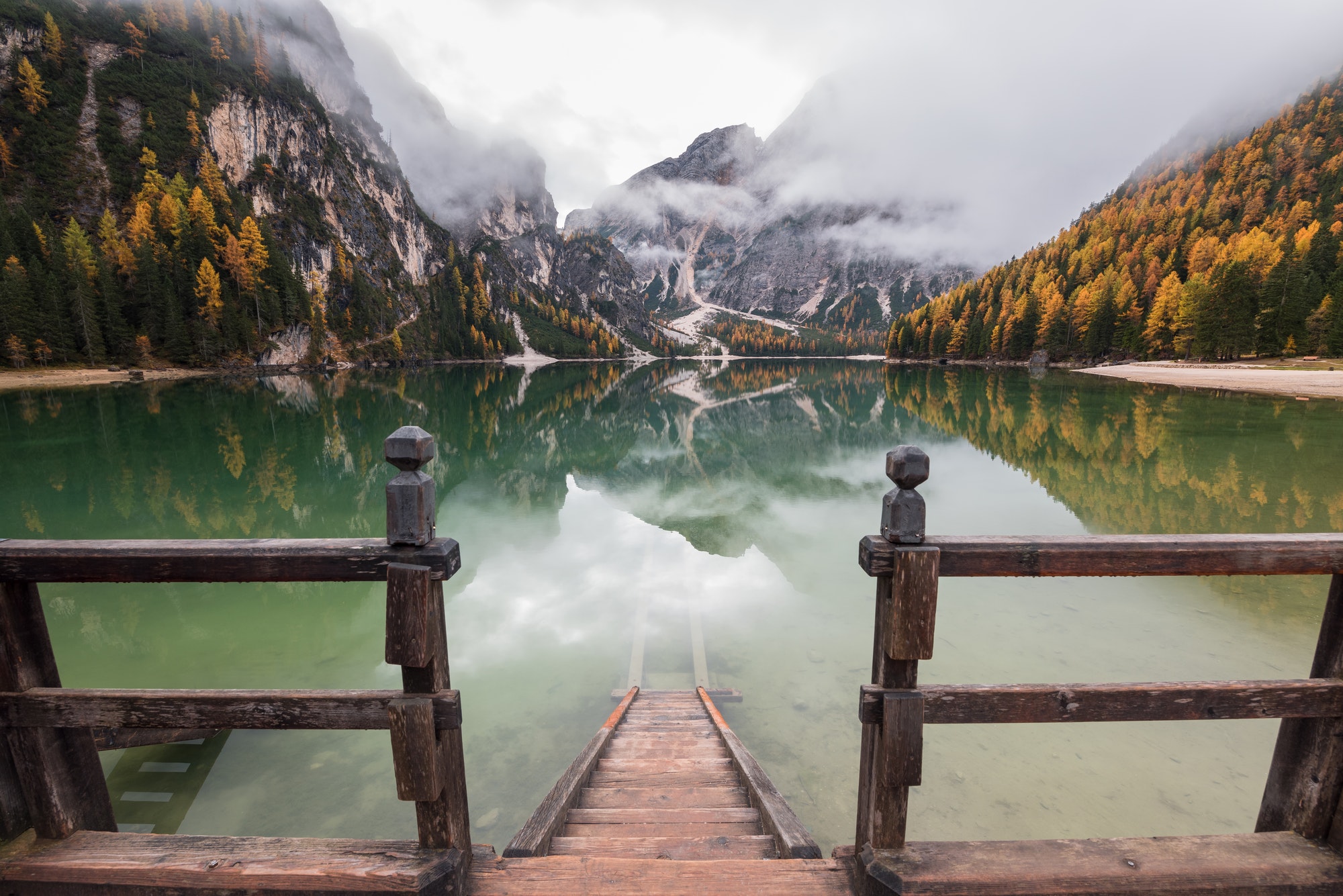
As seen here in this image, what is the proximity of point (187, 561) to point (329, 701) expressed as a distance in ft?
3.56

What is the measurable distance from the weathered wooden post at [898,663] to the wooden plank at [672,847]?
1.05m

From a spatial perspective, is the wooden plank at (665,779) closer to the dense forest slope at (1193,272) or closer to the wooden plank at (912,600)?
the wooden plank at (912,600)

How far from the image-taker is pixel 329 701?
2.94 meters

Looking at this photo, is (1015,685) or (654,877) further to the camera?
(654,877)

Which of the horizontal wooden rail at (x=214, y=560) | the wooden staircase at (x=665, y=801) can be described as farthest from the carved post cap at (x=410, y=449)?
the wooden staircase at (x=665, y=801)

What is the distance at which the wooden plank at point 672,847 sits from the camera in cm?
354

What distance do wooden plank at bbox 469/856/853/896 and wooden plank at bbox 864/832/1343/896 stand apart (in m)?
0.39

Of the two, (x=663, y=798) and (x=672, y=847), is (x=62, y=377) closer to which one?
(x=663, y=798)

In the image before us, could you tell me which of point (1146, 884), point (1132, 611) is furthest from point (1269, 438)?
point (1146, 884)

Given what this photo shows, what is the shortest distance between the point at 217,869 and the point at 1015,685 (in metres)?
4.43

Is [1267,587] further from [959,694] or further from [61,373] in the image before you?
[61,373]

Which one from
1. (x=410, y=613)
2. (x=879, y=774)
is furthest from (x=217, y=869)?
(x=879, y=774)

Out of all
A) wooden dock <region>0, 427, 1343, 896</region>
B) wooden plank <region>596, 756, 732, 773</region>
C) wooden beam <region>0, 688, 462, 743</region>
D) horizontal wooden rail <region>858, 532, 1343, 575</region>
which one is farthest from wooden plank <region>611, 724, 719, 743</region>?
horizontal wooden rail <region>858, 532, 1343, 575</region>

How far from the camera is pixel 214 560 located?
2887 millimetres
